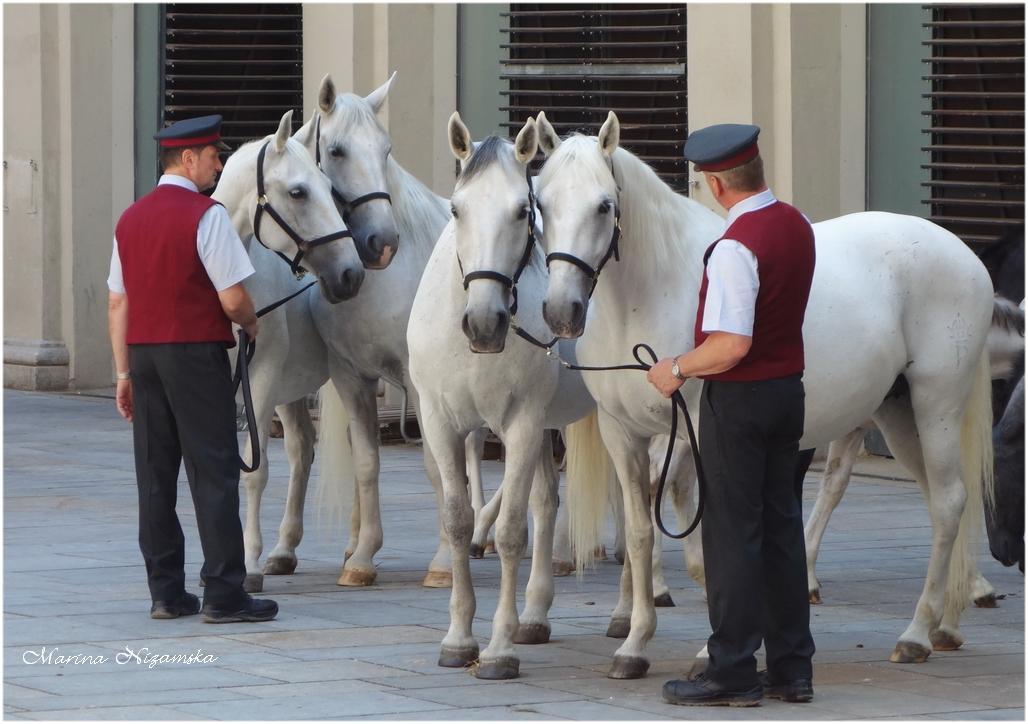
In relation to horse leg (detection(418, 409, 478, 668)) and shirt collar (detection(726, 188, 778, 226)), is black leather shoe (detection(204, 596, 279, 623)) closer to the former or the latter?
horse leg (detection(418, 409, 478, 668))

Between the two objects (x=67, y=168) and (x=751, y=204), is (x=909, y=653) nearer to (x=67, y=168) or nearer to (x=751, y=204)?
(x=751, y=204)

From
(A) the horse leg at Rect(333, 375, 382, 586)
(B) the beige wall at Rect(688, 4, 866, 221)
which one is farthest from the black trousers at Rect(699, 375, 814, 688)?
(B) the beige wall at Rect(688, 4, 866, 221)

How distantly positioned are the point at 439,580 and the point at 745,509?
252cm

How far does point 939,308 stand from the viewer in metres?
6.82

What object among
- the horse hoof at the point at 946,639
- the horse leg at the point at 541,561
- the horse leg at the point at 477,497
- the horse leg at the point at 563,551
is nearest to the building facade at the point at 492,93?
the horse leg at the point at 477,497

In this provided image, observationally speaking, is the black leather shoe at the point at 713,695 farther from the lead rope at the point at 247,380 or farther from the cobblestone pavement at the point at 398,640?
the lead rope at the point at 247,380

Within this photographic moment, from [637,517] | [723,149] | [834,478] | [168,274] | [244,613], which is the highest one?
[723,149]

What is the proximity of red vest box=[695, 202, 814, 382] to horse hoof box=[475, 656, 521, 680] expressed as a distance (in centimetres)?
122

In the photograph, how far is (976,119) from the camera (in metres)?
11.5

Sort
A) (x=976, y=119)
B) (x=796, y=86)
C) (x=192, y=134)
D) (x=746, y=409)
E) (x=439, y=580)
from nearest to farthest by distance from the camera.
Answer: (x=746, y=409)
(x=192, y=134)
(x=439, y=580)
(x=976, y=119)
(x=796, y=86)

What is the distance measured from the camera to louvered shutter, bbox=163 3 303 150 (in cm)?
1514

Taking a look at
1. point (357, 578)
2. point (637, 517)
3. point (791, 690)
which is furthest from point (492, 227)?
point (357, 578)

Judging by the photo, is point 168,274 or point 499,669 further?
point 168,274

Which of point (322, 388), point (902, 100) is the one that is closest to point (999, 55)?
point (902, 100)
